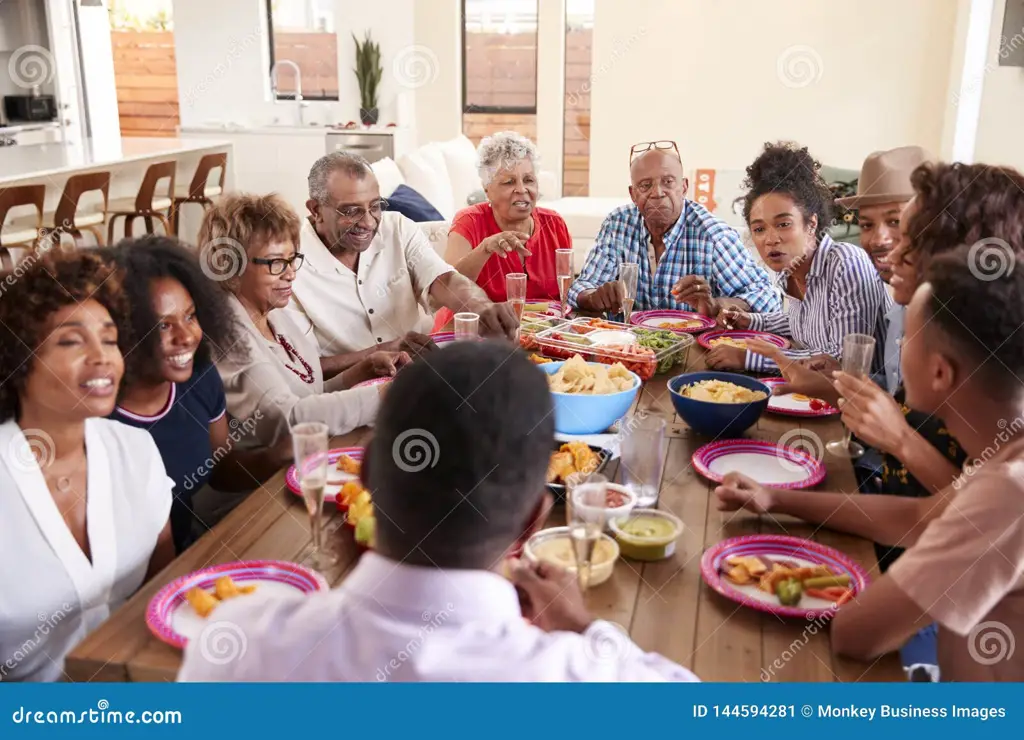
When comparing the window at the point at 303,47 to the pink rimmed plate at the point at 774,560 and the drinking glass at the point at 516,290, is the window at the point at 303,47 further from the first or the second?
the pink rimmed plate at the point at 774,560

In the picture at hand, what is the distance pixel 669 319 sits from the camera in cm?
289

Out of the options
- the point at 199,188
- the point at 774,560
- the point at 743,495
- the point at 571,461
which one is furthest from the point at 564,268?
the point at 199,188

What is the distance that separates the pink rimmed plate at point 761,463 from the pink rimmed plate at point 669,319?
2.99ft

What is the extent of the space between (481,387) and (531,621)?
14.6 inches

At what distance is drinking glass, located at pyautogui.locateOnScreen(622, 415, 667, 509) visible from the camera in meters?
1.57

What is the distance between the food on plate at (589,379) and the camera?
191cm

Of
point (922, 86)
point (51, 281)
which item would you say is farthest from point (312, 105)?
point (51, 281)

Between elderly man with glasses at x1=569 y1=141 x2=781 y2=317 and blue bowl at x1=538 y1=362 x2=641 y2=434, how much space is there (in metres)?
1.13

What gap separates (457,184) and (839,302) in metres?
3.90

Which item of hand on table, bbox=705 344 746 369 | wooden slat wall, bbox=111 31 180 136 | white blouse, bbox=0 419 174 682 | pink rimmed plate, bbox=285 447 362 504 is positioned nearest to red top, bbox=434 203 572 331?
hand on table, bbox=705 344 746 369

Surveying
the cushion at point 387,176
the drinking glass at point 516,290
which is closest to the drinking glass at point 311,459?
the drinking glass at point 516,290

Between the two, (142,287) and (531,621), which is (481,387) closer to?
(531,621)

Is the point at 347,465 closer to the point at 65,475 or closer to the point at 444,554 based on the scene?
the point at 65,475

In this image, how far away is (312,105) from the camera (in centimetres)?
796
